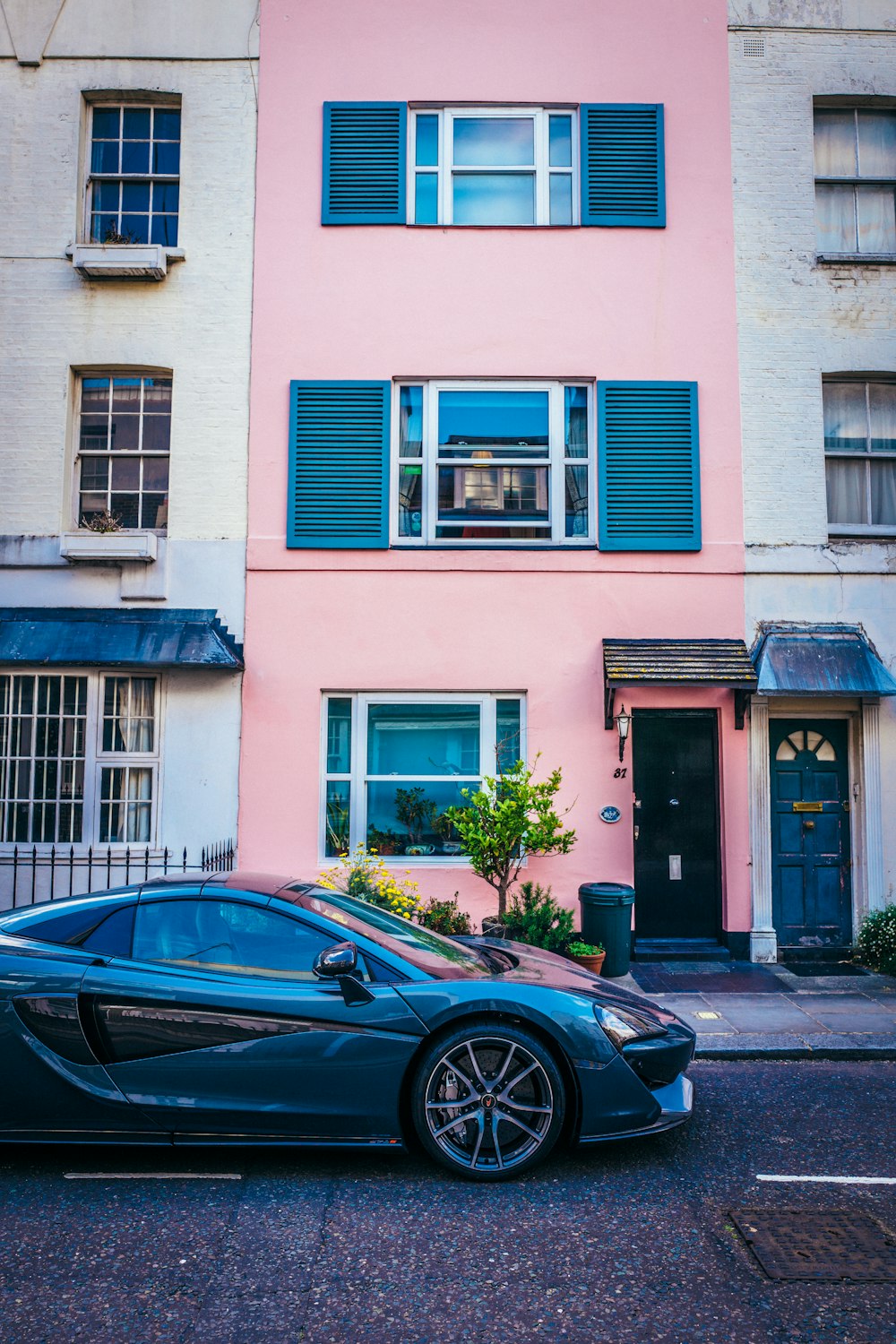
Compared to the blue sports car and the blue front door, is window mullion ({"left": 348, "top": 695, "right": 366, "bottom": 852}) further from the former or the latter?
the blue sports car

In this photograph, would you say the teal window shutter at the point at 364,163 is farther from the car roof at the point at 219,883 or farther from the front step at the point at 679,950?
the front step at the point at 679,950

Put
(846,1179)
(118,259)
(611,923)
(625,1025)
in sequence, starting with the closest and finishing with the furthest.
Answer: (846,1179)
(625,1025)
(611,923)
(118,259)

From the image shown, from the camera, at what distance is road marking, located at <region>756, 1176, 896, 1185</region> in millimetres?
4629

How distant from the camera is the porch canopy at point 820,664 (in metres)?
9.44

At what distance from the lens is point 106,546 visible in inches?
386

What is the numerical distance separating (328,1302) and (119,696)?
7.39 metres

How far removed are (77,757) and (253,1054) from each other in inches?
243

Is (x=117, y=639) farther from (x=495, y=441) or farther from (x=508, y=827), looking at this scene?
(x=495, y=441)

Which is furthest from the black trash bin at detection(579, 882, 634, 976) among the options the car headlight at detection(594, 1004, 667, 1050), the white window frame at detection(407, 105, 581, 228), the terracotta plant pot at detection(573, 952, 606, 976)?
the white window frame at detection(407, 105, 581, 228)

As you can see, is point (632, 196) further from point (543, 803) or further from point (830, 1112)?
point (830, 1112)

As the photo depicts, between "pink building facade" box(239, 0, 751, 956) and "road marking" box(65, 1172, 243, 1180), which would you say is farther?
"pink building facade" box(239, 0, 751, 956)

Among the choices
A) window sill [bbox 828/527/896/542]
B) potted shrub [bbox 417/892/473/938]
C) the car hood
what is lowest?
potted shrub [bbox 417/892/473/938]

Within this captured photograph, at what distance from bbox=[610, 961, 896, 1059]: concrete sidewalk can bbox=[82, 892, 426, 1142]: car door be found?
2646 mm

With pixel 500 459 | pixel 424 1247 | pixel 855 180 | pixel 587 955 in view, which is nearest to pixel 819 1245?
pixel 424 1247
